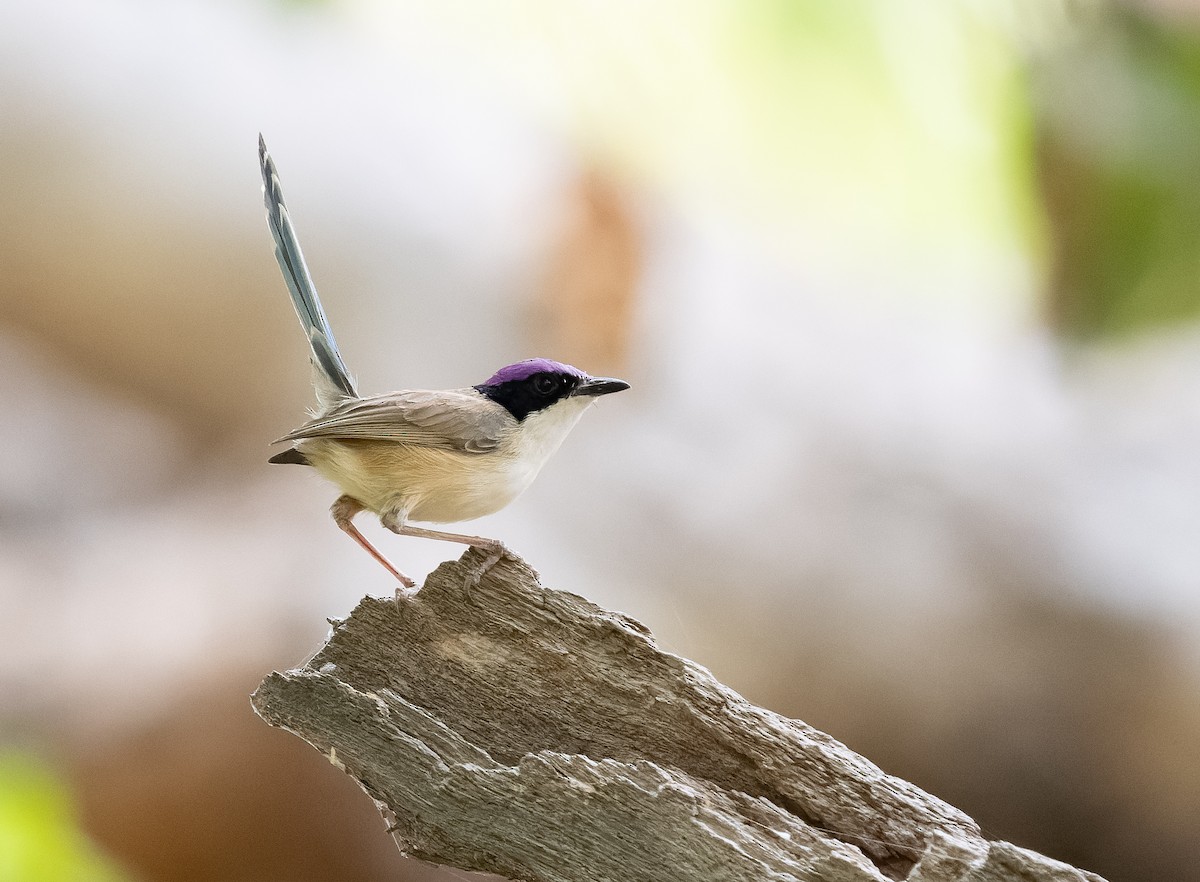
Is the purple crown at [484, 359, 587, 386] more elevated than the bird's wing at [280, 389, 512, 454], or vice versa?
the purple crown at [484, 359, 587, 386]

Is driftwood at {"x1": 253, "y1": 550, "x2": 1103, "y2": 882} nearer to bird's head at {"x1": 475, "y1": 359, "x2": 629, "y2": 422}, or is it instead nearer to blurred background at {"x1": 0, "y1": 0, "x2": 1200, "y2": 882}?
bird's head at {"x1": 475, "y1": 359, "x2": 629, "y2": 422}

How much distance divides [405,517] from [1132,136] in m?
2.83

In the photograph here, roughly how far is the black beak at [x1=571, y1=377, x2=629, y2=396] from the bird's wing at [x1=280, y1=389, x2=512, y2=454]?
0.16 metres

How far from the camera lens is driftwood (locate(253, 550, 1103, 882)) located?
1661 mm

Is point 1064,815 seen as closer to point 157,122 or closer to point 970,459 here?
point 970,459

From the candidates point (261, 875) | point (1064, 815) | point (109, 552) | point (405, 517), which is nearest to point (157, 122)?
point (109, 552)

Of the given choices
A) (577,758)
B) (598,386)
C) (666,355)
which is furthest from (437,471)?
(666,355)

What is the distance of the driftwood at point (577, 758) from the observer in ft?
5.45

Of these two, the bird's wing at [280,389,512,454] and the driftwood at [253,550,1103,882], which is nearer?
the driftwood at [253,550,1103,882]

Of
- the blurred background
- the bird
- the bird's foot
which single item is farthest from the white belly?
the blurred background

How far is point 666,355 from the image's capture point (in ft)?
12.2

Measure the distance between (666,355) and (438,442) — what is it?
5.77ft

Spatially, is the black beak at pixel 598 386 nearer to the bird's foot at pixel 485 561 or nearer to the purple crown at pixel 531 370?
the purple crown at pixel 531 370

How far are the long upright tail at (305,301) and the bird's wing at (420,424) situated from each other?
17cm
